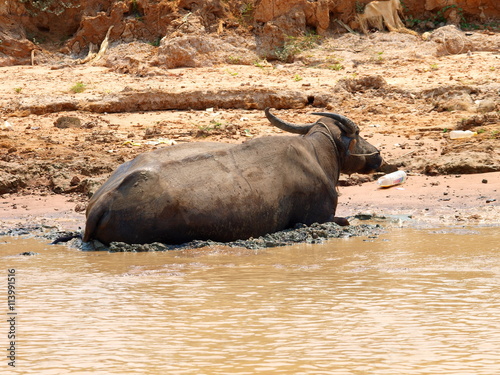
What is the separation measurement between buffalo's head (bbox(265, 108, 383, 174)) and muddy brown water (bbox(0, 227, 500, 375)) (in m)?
1.82

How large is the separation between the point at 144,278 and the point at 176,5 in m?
13.6

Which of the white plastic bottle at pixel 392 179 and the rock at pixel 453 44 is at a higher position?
the rock at pixel 453 44

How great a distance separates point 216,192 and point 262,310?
2.59 metres

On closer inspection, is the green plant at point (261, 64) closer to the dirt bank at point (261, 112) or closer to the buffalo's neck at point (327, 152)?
the dirt bank at point (261, 112)

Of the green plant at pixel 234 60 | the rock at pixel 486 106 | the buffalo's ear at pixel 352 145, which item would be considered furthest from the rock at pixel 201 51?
the buffalo's ear at pixel 352 145

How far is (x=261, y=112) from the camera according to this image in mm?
13852

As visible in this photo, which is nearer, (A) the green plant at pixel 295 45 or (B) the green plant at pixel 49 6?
(A) the green plant at pixel 295 45

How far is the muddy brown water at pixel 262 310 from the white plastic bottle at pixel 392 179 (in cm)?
330

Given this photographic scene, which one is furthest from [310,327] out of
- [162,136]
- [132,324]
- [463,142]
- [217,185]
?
[162,136]

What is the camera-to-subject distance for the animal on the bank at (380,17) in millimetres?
18250

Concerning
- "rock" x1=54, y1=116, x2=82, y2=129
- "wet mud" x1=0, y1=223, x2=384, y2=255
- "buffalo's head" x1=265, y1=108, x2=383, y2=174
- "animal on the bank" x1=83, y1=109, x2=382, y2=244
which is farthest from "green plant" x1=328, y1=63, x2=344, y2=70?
"wet mud" x1=0, y1=223, x2=384, y2=255

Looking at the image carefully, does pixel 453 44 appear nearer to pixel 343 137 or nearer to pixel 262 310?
pixel 343 137

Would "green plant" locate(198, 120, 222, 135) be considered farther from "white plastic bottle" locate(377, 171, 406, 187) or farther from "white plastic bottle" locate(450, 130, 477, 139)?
"white plastic bottle" locate(450, 130, 477, 139)

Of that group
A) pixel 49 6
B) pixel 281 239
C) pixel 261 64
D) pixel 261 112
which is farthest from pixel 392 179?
pixel 49 6
